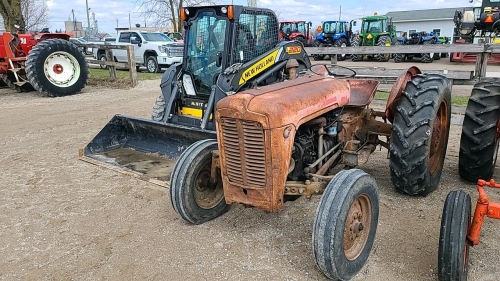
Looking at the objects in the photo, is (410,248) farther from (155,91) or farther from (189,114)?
(155,91)

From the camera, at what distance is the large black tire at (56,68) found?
10659 mm

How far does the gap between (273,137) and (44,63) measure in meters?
9.63

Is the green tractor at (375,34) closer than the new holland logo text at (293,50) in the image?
No

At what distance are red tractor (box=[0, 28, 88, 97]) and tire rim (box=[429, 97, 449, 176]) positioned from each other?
31.6ft

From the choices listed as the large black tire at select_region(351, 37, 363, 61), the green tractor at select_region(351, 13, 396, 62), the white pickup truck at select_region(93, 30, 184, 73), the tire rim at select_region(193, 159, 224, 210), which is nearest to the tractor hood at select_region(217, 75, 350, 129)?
the tire rim at select_region(193, 159, 224, 210)

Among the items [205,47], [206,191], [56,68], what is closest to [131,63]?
[56,68]

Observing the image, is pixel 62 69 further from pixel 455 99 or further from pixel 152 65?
pixel 455 99

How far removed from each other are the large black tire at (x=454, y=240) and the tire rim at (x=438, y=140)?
71.3 inches

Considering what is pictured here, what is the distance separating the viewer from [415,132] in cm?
382

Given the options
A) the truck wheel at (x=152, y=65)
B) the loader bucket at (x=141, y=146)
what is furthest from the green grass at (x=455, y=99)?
the truck wheel at (x=152, y=65)

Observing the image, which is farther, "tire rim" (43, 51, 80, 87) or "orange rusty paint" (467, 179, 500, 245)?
"tire rim" (43, 51, 80, 87)

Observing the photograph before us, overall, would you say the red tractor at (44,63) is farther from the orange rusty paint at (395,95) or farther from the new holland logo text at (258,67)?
the orange rusty paint at (395,95)

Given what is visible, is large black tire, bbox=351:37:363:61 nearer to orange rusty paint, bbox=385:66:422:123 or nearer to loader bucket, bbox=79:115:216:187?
loader bucket, bbox=79:115:216:187

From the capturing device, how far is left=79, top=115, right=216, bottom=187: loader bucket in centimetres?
525
